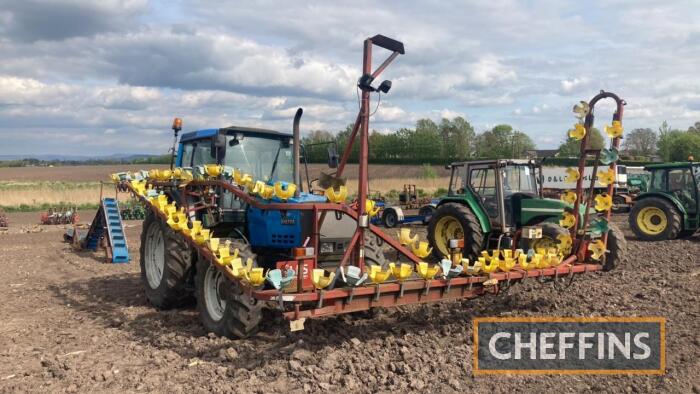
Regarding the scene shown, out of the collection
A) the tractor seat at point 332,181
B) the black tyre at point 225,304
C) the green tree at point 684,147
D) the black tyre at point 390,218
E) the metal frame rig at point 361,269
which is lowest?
the black tyre at point 390,218

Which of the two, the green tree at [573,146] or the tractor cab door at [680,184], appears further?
the tractor cab door at [680,184]

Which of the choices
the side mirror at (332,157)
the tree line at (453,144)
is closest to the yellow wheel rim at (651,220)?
the side mirror at (332,157)

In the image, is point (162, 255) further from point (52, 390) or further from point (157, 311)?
point (52, 390)

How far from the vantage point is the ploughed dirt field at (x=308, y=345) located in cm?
452

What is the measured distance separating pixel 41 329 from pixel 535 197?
768 centimetres

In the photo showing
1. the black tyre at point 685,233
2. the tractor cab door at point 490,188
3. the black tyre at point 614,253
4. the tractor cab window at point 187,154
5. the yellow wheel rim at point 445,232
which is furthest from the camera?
the black tyre at point 685,233

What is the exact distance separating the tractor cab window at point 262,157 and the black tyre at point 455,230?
3.43 metres

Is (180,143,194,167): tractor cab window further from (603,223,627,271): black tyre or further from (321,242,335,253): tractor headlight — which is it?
(603,223,627,271): black tyre

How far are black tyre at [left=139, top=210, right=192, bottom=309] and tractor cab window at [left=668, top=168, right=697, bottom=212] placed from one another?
1170 cm

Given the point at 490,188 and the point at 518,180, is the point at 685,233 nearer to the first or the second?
the point at 518,180

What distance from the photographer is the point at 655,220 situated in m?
13.7

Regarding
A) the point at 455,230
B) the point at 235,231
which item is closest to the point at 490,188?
the point at 455,230

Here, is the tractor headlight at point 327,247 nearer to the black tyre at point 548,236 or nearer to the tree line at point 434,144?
the black tyre at point 548,236

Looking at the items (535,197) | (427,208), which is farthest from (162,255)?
(427,208)
